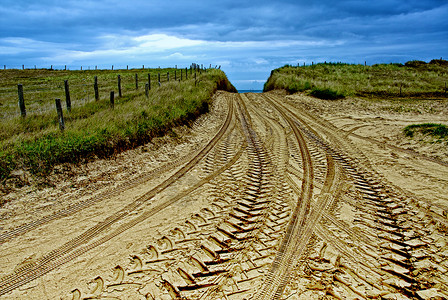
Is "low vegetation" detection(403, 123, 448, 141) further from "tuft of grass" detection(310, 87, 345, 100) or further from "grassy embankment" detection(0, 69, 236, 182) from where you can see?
"grassy embankment" detection(0, 69, 236, 182)

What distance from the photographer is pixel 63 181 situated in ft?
19.8

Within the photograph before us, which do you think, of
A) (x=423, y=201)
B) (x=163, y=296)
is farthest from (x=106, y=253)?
(x=423, y=201)

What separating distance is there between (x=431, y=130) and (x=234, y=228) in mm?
9024

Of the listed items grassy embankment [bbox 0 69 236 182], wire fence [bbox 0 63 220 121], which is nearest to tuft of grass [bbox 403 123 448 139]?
grassy embankment [bbox 0 69 236 182]

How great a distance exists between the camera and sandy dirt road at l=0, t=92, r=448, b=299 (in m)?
3.18

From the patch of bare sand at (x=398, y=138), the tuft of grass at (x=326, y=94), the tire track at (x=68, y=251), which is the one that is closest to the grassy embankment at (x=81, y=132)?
the tire track at (x=68, y=251)

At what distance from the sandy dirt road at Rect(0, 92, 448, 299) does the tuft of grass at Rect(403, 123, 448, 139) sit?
Result: 1.00 metres

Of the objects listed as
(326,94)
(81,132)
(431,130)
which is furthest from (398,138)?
(81,132)

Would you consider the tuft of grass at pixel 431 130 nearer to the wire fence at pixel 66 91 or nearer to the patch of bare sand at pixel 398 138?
the patch of bare sand at pixel 398 138

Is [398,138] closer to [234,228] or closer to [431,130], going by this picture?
[431,130]

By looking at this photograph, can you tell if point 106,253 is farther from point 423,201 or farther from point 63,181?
point 423,201

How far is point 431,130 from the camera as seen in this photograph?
30.3 feet

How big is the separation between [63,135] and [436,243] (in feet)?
29.1

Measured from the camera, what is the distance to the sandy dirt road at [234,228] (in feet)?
10.4
